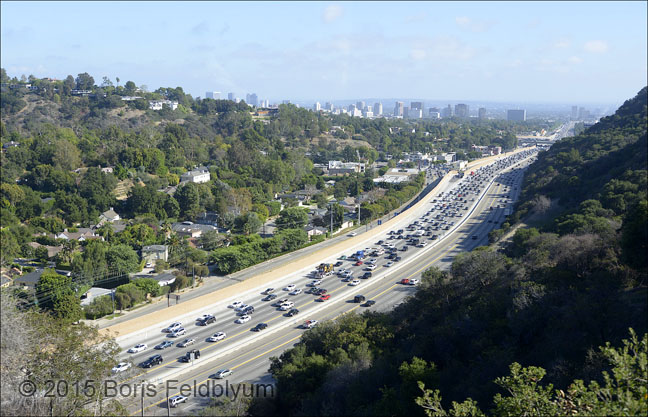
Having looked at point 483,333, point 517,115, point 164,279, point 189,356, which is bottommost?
point 164,279

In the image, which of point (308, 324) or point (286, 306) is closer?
point (308, 324)

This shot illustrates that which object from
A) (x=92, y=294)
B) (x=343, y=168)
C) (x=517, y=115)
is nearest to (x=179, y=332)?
(x=92, y=294)

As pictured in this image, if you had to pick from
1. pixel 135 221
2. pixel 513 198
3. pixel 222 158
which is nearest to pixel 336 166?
pixel 222 158

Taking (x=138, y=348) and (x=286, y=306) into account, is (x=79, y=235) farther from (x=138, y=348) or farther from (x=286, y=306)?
(x=286, y=306)

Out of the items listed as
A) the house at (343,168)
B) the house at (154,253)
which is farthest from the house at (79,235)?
the house at (343,168)

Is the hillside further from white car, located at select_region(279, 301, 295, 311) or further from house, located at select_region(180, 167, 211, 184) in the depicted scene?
house, located at select_region(180, 167, 211, 184)

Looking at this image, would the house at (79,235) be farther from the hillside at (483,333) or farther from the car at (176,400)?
the hillside at (483,333)

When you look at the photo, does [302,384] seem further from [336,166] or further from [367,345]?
Answer: [336,166]

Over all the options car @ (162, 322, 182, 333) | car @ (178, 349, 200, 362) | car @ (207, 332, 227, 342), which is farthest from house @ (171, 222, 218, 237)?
car @ (178, 349, 200, 362)
